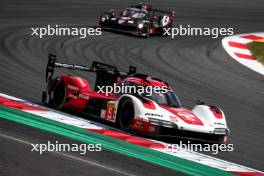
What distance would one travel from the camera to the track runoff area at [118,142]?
1161 centimetres

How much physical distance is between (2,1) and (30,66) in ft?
40.2

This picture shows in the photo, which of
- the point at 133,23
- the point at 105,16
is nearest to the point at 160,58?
the point at 133,23

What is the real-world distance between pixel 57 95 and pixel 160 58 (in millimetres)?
7677

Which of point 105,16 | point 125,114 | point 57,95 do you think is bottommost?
point 125,114

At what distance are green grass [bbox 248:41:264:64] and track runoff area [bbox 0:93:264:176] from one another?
30.5 feet

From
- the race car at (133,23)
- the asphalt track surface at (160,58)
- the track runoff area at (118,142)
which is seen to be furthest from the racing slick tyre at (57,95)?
the race car at (133,23)

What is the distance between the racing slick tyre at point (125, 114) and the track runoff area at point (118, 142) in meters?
0.16

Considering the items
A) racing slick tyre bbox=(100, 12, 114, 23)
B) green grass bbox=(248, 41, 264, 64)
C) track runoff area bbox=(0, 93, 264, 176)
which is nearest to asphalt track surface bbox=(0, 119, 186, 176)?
track runoff area bbox=(0, 93, 264, 176)

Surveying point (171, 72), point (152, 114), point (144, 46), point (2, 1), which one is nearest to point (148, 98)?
point (152, 114)

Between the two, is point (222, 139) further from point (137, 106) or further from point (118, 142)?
point (118, 142)

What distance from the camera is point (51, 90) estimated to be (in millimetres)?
15180

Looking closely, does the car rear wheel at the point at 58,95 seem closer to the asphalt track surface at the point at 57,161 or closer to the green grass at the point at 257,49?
the asphalt track surface at the point at 57,161

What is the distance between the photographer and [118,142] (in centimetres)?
1238

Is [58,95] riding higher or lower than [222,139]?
higher
